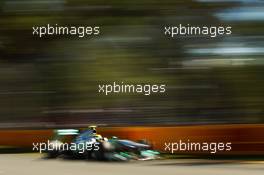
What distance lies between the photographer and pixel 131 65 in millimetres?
2924

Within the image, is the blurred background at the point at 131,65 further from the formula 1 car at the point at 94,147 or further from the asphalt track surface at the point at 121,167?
the asphalt track surface at the point at 121,167

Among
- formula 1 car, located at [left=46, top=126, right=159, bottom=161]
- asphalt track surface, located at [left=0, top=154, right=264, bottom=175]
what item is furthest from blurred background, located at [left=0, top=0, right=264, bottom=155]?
asphalt track surface, located at [left=0, top=154, right=264, bottom=175]

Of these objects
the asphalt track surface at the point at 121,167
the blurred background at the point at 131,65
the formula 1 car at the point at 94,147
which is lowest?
the asphalt track surface at the point at 121,167

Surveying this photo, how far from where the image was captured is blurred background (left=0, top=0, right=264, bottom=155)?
285 cm

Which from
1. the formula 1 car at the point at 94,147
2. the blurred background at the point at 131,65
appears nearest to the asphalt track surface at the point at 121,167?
the formula 1 car at the point at 94,147

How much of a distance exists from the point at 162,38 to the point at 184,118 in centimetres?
44

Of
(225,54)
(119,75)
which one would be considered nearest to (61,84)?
(119,75)

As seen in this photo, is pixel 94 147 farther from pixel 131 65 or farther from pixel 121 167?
pixel 131 65

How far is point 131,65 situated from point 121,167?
0.54m

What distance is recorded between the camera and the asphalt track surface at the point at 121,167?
9.14 feet

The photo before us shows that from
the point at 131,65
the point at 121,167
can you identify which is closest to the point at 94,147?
the point at 121,167

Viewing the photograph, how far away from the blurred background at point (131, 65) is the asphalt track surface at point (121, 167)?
0.18 metres

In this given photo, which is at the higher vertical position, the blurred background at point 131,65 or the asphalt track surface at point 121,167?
the blurred background at point 131,65

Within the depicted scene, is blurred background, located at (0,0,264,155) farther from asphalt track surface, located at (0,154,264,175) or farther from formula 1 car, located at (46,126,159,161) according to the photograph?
asphalt track surface, located at (0,154,264,175)
